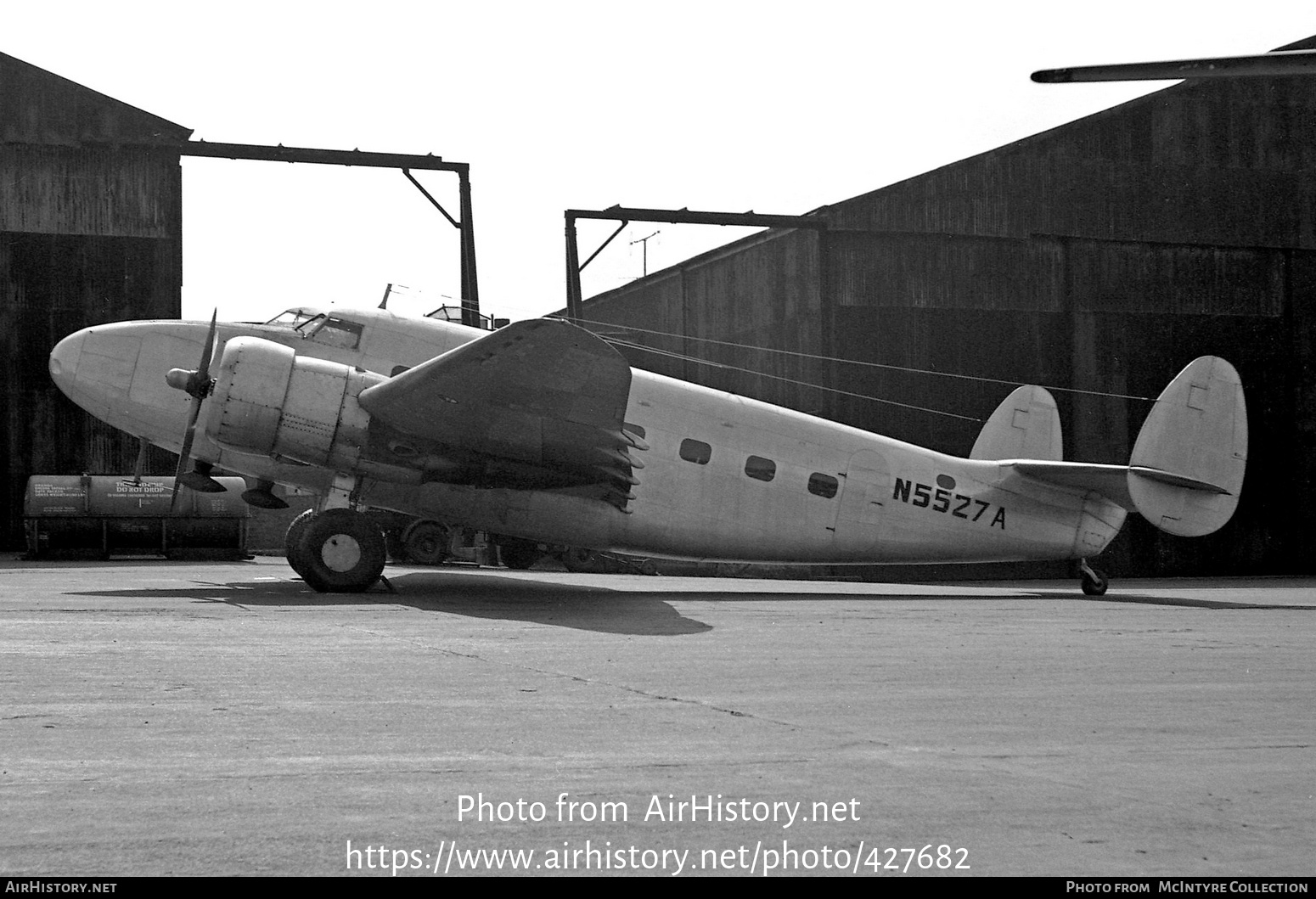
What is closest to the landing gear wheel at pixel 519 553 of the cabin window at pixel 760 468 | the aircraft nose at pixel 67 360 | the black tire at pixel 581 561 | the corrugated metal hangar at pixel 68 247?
the black tire at pixel 581 561

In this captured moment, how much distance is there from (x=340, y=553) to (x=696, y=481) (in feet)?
17.8

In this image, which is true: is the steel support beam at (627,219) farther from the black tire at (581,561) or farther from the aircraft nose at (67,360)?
the aircraft nose at (67,360)

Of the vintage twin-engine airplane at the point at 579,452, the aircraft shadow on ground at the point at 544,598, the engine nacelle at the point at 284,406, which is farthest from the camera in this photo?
the vintage twin-engine airplane at the point at 579,452

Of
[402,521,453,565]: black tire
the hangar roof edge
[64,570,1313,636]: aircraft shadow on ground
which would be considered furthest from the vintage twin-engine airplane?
the hangar roof edge

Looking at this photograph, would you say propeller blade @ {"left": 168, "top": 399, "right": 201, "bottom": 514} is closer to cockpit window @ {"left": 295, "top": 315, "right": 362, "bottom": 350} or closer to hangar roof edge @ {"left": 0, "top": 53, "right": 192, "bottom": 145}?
cockpit window @ {"left": 295, "top": 315, "right": 362, "bottom": 350}

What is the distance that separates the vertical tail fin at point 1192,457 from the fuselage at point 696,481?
1.18m

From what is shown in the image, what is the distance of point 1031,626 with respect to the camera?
1480cm

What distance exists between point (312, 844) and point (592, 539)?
14792 millimetres

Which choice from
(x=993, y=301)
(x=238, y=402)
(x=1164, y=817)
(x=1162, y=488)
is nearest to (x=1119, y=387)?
(x=993, y=301)

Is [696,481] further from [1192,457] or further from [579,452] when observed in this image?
[1192,457]

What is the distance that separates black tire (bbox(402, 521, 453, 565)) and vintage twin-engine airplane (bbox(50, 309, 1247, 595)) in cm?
1208

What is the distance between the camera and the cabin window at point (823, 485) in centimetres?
2025

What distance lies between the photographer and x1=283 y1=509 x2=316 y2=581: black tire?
17.3 meters

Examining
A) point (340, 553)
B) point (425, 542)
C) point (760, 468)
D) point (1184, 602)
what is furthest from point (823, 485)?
point (425, 542)
